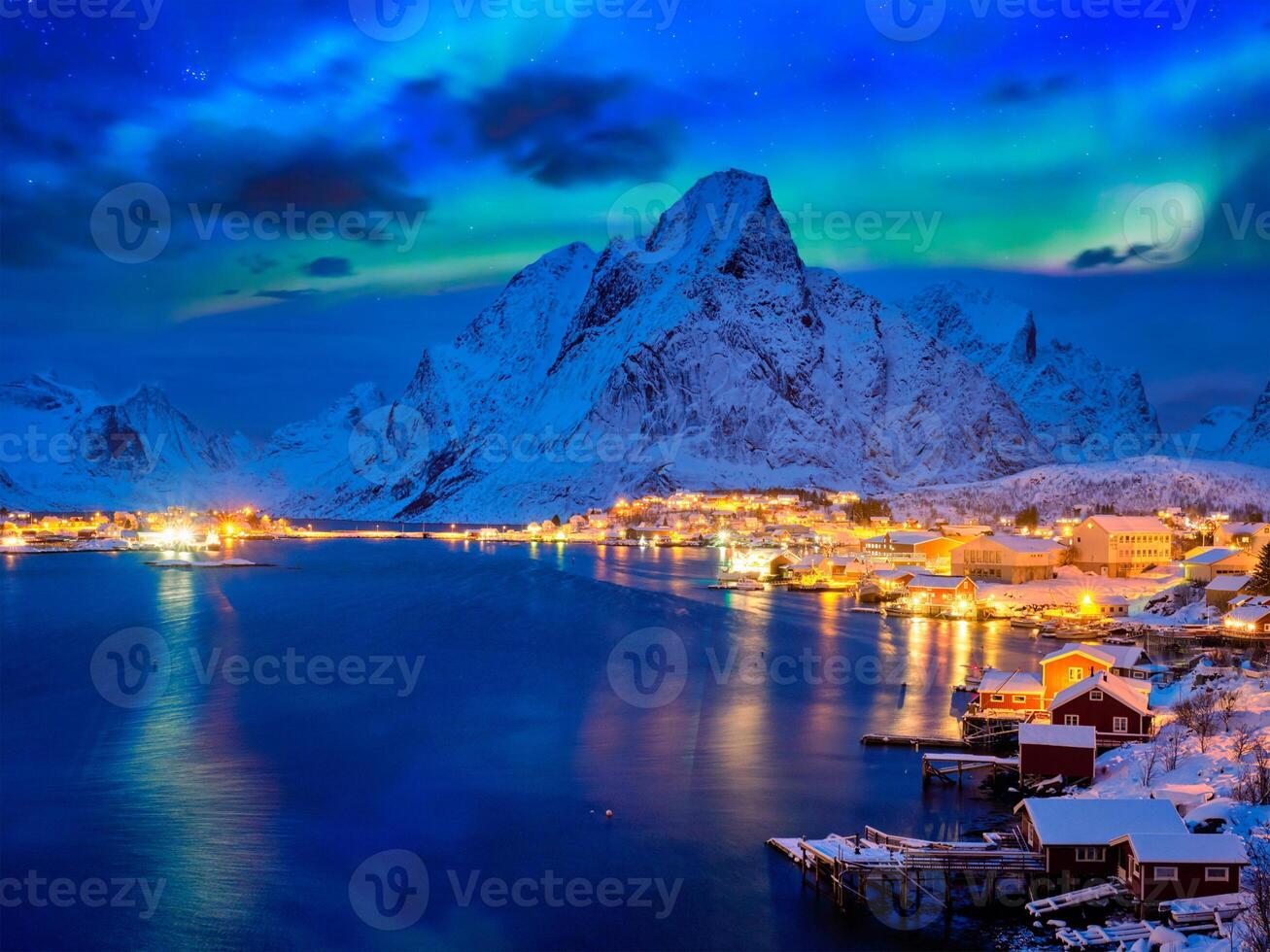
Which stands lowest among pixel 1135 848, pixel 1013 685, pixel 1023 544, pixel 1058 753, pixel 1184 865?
pixel 1184 865

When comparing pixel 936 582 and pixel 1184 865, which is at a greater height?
pixel 936 582

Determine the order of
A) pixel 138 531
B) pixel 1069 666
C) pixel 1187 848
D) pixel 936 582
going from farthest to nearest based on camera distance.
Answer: pixel 138 531, pixel 936 582, pixel 1069 666, pixel 1187 848

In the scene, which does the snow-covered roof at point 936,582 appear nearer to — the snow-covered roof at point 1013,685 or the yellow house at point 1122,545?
the yellow house at point 1122,545

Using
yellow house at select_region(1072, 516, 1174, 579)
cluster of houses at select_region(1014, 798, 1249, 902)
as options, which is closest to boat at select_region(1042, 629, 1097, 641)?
yellow house at select_region(1072, 516, 1174, 579)

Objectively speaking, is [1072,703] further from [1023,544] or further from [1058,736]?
[1023,544]

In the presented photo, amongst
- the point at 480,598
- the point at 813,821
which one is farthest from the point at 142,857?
the point at 480,598

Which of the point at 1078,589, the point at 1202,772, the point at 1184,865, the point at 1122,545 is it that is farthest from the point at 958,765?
the point at 1122,545

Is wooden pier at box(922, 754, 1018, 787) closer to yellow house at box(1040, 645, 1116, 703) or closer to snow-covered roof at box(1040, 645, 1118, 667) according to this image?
yellow house at box(1040, 645, 1116, 703)
